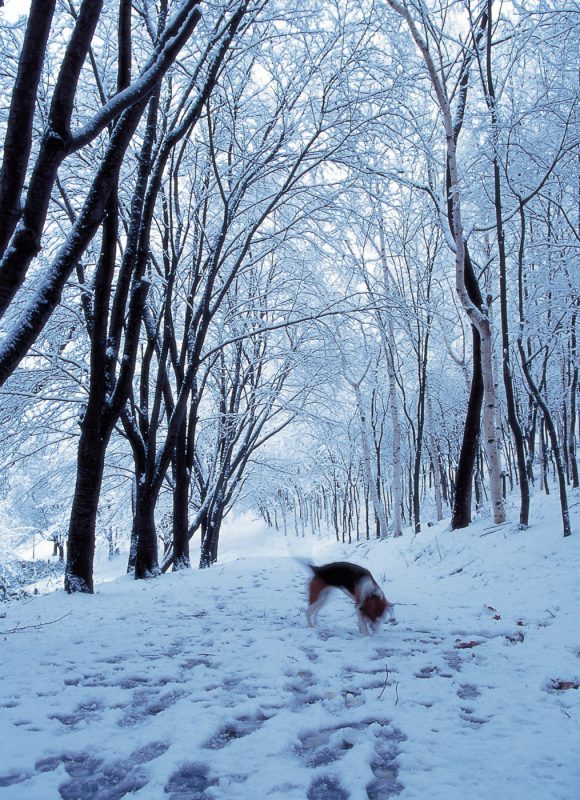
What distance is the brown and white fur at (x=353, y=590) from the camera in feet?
12.8

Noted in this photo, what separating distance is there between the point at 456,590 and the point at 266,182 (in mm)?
8271

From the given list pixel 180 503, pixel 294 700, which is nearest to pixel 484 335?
pixel 180 503

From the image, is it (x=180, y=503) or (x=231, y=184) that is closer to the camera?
(x=231, y=184)

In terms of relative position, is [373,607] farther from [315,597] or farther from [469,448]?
[469,448]

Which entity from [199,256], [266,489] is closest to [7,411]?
[199,256]

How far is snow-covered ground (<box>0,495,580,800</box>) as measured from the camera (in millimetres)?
1800

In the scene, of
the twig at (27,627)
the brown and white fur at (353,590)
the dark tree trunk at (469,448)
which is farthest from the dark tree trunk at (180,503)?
the dark tree trunk at (469,448)

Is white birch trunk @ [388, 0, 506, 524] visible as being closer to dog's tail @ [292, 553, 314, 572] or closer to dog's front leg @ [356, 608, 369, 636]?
dog's tail @ [292, 553, 314, 572]

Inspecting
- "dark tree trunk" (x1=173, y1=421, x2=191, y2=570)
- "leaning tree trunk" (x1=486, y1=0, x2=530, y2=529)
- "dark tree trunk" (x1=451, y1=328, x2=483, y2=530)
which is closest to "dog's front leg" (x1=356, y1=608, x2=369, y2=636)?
"leaning tree trunk" (x1=486, y1=0, x2=530, y2=529)

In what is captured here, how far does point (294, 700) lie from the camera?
260 centimetres

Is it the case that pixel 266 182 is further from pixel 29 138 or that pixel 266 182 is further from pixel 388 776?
pixel 388 776

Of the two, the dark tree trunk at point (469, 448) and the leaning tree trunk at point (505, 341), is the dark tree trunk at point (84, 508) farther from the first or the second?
the dark tree trunk at point (469, 448)

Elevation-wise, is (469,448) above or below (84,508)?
above

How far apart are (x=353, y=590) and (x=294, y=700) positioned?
5.05 ft
